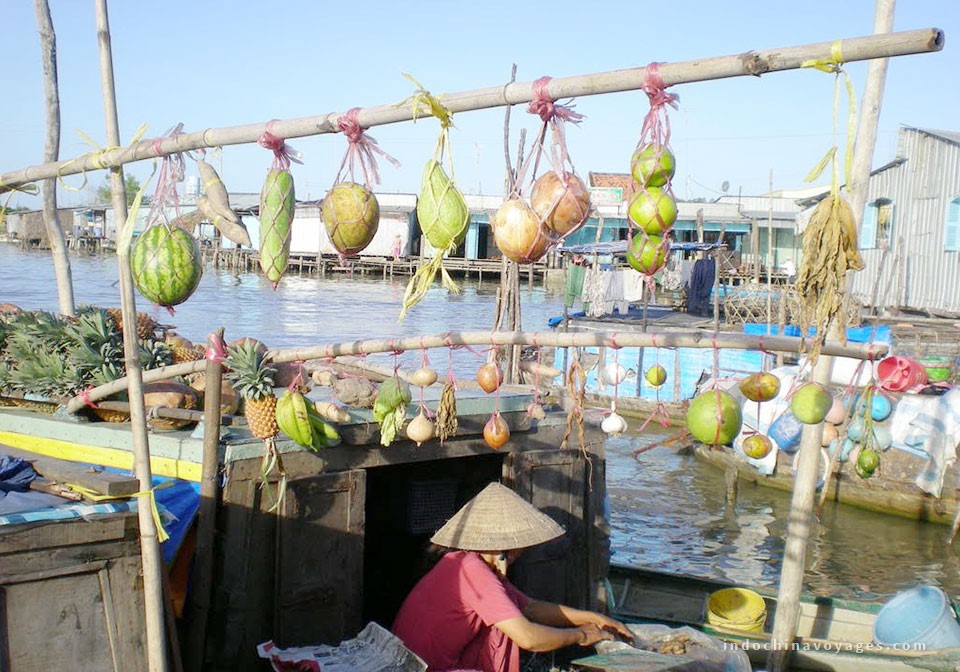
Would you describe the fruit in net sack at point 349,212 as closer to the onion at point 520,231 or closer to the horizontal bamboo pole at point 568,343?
the onion at point 520,231

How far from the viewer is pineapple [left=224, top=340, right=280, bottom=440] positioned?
4391 mm

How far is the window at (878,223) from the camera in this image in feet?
63.9

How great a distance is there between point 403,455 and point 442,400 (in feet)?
1.93

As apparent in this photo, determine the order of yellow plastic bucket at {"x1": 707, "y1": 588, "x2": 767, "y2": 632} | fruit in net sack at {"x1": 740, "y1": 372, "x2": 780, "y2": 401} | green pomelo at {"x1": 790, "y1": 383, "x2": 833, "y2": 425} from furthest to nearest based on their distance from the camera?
yellow plastic bucket at {"x1": 707, "y1": 588, "x2": 767, "y2": 632} < fruit in net sack at {"x1": 740, "y1": 372, "x2": 780, "y2": 401} < green pomelo at {"x1": 790, "y1": 383, "x2": 833, "y2": 425}

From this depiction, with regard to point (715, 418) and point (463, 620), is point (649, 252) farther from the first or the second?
point (463, 620)

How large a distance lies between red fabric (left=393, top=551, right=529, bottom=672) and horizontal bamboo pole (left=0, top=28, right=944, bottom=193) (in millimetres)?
2288

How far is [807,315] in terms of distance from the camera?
2.38 meters

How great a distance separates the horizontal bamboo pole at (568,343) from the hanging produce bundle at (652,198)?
0.68 m

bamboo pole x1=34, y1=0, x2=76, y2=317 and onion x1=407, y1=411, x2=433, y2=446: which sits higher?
bamboo pole x1=34, y1=0, x2=76, y2=317

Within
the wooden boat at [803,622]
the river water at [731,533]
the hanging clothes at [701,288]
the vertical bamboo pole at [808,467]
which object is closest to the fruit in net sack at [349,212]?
the vertical bamboo pole at [808,467]

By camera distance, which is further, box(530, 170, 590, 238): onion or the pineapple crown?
the pineapple crown

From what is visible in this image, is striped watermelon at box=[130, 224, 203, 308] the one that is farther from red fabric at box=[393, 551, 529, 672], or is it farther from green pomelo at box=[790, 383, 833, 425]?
green pomelo at box=[790, 383, 833, 425]

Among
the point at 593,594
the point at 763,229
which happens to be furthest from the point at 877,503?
the point at 763,229

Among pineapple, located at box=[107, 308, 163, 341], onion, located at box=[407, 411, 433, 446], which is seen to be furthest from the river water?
onion, located at box=[407, 411, 433, 446]
